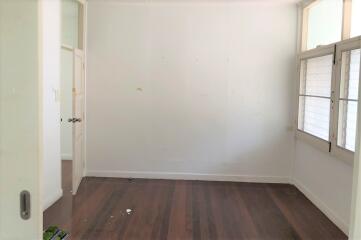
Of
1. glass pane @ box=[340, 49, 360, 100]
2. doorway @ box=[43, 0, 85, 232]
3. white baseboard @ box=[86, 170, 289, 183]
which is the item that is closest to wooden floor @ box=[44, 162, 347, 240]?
doorway @ box=[43, 0, 85, 232]

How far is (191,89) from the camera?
5551 millimetres

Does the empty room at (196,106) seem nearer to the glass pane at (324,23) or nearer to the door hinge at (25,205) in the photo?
the glass pane at (324,23)

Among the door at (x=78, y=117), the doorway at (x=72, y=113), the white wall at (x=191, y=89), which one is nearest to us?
the doorway at (x=72, y=113)

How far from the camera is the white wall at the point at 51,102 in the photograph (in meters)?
4.05

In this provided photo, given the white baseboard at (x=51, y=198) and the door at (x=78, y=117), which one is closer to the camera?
the white baseboard at (x=51, y=198)

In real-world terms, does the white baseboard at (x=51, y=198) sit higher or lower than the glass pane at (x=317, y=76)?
lower

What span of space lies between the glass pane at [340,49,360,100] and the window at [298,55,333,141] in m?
0.38

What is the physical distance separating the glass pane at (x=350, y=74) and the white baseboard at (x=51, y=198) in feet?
11.9

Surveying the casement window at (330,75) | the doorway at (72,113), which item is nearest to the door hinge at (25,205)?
the doorway at (72,113)

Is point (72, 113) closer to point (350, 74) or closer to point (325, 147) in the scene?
point (325, 147)

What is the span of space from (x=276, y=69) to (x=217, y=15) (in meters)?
1.26

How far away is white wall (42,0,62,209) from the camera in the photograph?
4.05 m

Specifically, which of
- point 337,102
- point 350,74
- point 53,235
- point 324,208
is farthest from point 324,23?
point 53,235

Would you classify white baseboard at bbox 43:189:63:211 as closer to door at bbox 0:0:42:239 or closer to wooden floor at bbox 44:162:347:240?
wooden floor at bbox 44:162:347:240
